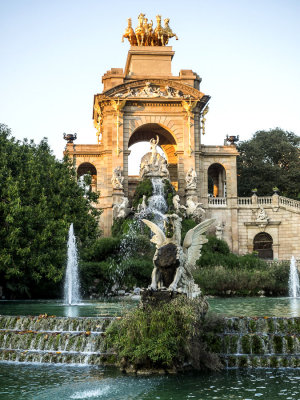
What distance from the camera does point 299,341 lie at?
14.8 metres

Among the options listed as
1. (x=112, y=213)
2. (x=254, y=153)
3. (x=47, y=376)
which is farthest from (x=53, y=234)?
(x=254, y=153)

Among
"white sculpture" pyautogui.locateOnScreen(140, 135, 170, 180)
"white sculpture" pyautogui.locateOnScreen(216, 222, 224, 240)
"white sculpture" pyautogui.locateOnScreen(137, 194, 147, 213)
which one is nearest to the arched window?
"white sculpture" pyautogui.locateOnScreen(216, 222, 224, 240)

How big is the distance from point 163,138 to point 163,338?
128 feet

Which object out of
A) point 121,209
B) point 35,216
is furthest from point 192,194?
point 35,216

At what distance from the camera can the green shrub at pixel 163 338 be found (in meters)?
13.1

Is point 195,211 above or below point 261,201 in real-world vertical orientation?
below

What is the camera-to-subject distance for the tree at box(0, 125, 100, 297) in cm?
2541

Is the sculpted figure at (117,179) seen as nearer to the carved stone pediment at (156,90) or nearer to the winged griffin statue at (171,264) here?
the carved stone pediment at (156,90)

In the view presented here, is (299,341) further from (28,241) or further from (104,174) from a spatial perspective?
(104,174)

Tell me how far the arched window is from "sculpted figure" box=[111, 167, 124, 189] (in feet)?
39.1

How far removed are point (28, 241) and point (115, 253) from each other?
31.8 ft

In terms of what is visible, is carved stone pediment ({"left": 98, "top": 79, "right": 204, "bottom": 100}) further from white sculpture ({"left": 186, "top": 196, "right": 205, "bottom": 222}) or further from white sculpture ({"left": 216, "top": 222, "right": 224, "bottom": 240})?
white sculpture ({"left": 216, "top": 222, "right": 224, "bottom": 240})

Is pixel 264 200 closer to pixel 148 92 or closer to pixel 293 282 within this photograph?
pixel 148 92

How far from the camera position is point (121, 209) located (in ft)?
134
